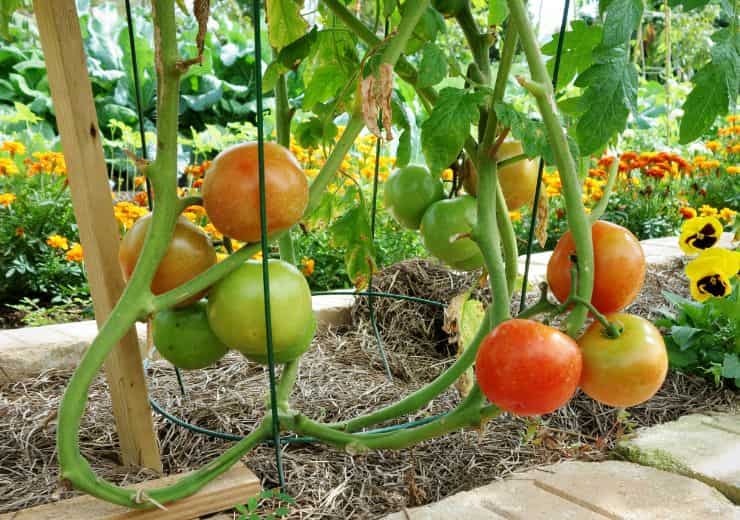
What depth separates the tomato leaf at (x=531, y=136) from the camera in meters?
0.77

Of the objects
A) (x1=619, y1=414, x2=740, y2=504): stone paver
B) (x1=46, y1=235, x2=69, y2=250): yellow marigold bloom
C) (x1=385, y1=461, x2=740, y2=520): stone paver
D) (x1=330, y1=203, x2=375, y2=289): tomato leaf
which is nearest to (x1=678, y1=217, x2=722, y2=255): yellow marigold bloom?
(x1=619, y1=414, x2=740, y2=504): stone paver

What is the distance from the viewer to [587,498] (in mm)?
1047

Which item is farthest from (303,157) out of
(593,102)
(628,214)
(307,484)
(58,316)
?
(593,102)

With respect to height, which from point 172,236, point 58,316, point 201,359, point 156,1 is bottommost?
point 58,316

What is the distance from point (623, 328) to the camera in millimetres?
676

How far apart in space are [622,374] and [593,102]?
0.85ft

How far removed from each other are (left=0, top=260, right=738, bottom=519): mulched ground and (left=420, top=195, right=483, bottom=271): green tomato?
298 mm

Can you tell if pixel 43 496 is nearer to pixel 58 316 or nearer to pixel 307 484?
pixel 307 484

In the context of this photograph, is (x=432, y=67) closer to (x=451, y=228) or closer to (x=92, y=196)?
(x=451, y=228)

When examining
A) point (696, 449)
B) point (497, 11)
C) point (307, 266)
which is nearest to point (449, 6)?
point (497, 11)

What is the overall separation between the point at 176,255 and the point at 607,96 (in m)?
0.48

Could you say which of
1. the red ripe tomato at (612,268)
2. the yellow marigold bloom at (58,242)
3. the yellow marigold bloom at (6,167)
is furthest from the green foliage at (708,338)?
the yellow marigold bloom at (6,167)

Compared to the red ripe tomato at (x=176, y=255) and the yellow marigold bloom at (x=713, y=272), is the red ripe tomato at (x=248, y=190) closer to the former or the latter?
the red ripe tomato at (x=176, y=255)

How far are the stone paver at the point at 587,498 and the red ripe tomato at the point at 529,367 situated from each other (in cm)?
40
